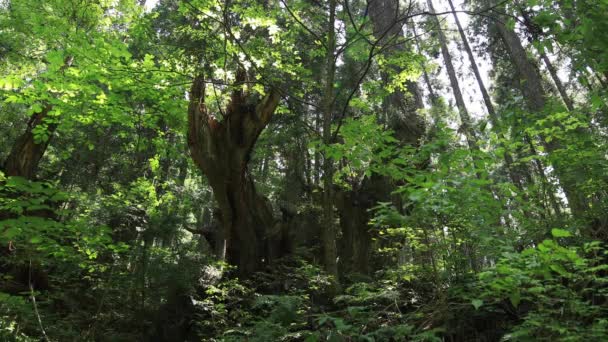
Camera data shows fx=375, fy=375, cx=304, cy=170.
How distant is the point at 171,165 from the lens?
709 inches

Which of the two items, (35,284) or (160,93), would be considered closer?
(160,93)

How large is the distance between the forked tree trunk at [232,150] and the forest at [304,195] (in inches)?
1.3

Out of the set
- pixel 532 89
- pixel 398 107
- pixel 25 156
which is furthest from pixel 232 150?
pixel 532 89

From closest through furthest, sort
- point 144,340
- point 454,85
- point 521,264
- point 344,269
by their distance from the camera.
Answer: point 521,264
point 144,340
point 344,269
point 454,85

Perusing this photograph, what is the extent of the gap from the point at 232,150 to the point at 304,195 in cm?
543

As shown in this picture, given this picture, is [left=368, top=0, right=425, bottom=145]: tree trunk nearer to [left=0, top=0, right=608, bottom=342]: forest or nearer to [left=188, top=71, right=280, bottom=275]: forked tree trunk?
[left=0, top=0, right=608, bottom=342]: forest

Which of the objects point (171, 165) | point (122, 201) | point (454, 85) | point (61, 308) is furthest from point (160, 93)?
point (454, 85)

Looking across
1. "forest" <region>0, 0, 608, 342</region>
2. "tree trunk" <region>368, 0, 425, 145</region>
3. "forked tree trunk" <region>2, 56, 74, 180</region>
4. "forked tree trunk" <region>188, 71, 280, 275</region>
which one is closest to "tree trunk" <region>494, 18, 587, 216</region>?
"forest" <region>0, 0, 608, 342</region>

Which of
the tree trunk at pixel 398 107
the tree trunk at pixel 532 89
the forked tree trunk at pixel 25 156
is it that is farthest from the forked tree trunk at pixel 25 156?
the tree trunk at pixel 532 89

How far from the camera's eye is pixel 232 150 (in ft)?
20.5

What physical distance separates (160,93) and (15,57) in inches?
276

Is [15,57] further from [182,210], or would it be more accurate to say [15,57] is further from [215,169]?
[215,169]

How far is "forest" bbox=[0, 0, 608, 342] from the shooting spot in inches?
119

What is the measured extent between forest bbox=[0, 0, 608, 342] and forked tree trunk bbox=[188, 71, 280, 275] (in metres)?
0.03
